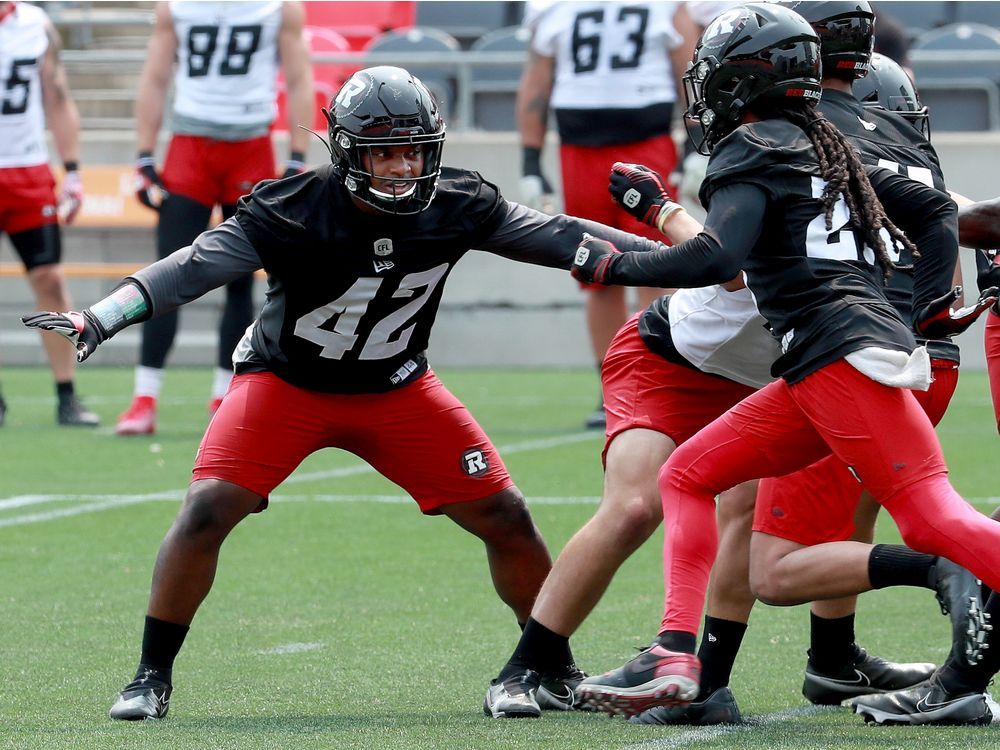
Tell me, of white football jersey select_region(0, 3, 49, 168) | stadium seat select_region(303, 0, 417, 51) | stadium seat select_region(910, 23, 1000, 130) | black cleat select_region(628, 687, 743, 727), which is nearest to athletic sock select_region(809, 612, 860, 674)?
black cleat select_region(628, 687, 743, 727)

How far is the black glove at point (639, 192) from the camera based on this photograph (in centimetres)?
439

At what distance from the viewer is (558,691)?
454cm

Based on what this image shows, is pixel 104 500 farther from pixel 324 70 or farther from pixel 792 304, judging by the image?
pixel 324 70

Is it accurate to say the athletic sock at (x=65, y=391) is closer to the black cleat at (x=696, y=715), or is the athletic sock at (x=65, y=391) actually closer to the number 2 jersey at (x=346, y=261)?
the number 2 jersey at (x=346, y=261)

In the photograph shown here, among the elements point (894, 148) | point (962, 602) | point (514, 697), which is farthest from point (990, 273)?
point (514, 697)

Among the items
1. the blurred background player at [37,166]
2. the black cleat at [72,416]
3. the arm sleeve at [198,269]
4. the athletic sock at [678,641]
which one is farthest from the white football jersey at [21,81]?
the athletic sock at [678,641]

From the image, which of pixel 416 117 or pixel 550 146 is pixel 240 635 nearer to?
pixel 416 117

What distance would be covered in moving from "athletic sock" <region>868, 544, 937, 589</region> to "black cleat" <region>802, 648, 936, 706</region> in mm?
493

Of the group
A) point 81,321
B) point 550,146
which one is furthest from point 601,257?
point 550,146

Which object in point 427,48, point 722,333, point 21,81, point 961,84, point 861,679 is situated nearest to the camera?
point 722,333

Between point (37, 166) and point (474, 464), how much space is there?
6119 millimetres

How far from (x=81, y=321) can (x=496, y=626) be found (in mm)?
1899

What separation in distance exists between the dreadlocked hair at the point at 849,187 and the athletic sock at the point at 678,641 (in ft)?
3.06

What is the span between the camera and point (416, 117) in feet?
14.3
